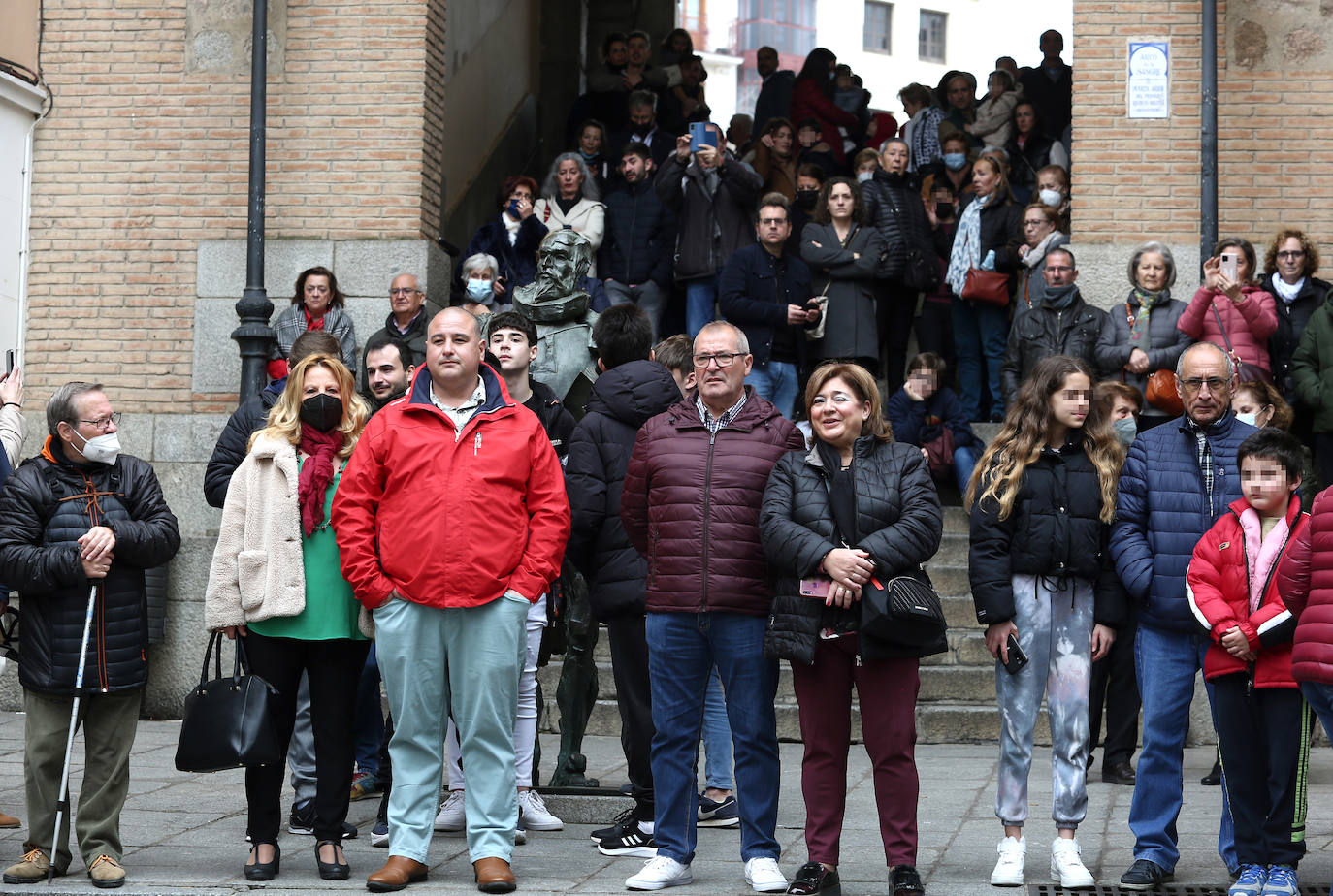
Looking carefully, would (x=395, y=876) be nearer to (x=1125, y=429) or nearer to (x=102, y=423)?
(x=102, y=423)

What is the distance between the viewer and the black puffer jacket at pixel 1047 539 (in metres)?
6.25

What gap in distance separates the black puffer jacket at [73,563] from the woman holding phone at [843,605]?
240cm

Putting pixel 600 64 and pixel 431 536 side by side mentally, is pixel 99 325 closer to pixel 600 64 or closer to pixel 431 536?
pixel 431 536

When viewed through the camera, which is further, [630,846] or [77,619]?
[630,846]

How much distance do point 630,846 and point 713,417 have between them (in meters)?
1.79

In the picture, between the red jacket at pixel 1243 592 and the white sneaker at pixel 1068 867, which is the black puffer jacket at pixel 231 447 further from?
the red jacket at pixel 1243 592

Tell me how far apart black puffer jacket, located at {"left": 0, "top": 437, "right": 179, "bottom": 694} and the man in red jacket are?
84 cm

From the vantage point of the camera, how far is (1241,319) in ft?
32.8

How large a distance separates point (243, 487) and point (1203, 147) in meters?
7.05

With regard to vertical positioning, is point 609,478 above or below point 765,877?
above

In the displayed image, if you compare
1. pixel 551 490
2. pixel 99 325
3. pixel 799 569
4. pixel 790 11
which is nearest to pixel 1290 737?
pixel 799 569

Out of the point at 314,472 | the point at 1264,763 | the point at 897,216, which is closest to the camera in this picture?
the point at 1264,763

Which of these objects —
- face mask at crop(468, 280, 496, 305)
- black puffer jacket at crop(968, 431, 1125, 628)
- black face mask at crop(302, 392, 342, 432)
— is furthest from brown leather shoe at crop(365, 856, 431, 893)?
face mask at crop(468, 280, 496, 305)

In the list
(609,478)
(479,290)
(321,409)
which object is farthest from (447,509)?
(479,290)
